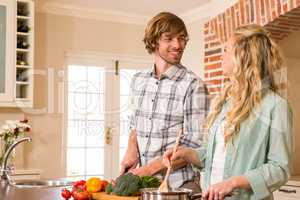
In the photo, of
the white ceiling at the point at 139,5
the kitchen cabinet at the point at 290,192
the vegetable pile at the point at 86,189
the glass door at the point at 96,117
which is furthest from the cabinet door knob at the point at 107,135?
the vegetable pile at the point at 86,189

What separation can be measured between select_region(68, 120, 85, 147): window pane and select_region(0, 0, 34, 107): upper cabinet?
0.87 metres

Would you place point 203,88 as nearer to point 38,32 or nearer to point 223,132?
point 223,132

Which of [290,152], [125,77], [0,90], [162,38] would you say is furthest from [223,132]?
[125,77]

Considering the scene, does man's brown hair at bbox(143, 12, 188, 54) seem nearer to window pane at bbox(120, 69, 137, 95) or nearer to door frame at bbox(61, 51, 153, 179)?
door frame at bbox(61, 51, 153, 179)

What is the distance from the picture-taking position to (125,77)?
618 cm

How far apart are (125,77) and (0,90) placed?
180cm

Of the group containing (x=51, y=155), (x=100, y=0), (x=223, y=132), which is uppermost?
(x=100, y=0)

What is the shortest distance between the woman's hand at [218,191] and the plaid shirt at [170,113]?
642 mm

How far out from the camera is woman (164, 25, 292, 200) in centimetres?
157

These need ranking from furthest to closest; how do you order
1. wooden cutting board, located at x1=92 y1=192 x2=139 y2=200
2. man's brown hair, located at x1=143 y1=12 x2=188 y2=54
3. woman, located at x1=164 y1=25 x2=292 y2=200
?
man's brown hair, located at x1=143 y1=12 x2=188 y2=54 → wooden cutting board, located at x1=92 y1=192 x2=139 y2=200 → woman, located at x1=164 y1=25 x2=292 y2=200

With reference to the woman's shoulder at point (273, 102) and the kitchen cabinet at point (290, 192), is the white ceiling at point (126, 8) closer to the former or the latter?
the kitchen cabinet at point (290, 192)

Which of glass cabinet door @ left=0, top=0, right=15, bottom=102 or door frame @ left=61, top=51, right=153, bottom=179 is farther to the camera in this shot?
door frame @ left=61, top=51, right=153, bottom=179

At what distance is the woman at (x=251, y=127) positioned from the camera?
1573mm

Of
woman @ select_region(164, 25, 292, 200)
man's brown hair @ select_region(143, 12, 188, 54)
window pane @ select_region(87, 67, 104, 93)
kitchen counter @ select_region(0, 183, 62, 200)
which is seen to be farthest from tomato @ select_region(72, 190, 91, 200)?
window pane @ select_region(87, 67, 104, 93)
